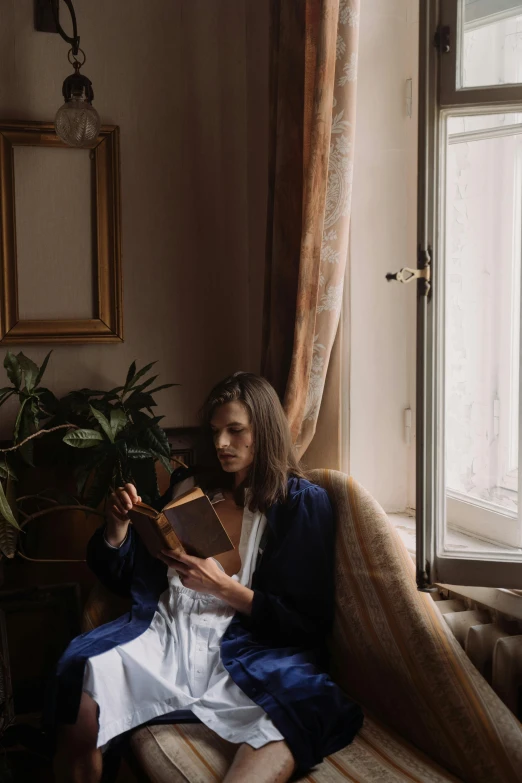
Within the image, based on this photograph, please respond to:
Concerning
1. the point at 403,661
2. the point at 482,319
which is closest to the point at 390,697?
the point at 403,661

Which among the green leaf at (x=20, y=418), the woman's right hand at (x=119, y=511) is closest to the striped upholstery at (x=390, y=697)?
the woman's right hand at (x=119, y=511)

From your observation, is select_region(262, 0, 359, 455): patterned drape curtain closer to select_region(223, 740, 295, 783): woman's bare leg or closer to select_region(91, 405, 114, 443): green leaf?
select_region(91, 405, 114, 443): green leaf

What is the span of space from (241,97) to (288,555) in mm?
1622

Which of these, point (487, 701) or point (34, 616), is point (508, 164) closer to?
point (487, 701)

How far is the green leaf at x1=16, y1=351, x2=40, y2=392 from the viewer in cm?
221

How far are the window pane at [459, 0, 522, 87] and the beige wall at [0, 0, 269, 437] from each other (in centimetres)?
102

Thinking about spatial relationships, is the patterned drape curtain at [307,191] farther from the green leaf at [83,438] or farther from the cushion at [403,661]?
the green leaf at [83,438]

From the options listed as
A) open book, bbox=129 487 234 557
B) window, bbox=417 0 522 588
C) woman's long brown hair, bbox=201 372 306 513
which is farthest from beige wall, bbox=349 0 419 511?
open book, bbox=129 487 234 557

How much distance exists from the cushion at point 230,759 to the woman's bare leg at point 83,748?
0.09 meters

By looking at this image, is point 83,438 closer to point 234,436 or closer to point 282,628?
point 234,436

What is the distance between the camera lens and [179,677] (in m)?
1.80

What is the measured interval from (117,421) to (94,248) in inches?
25.6

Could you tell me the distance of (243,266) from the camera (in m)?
2.70

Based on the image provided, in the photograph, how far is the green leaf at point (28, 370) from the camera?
221 centimetres
